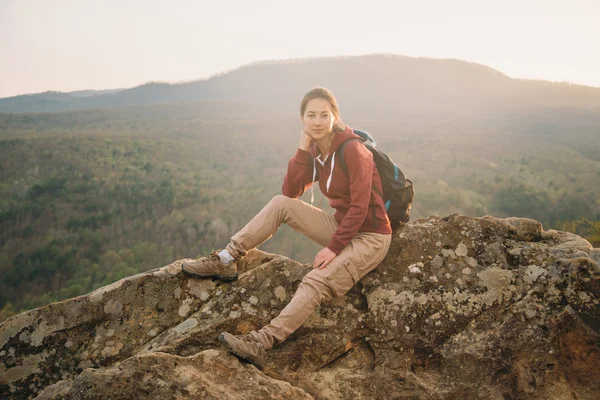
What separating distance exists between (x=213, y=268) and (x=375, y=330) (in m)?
1.62

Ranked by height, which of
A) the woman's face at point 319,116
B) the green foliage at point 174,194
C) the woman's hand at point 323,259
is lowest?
the green foliage at point 174,194

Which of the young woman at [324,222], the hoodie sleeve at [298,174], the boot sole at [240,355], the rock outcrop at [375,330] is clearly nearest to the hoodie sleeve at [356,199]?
the young woman at [324,222]

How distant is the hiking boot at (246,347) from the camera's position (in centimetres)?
275

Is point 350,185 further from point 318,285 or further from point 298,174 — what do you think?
point 318,285

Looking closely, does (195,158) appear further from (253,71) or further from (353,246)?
(253,71)

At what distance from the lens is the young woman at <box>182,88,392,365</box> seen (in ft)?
10.3

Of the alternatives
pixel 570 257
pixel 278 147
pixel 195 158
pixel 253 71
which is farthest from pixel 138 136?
pixel 253 71

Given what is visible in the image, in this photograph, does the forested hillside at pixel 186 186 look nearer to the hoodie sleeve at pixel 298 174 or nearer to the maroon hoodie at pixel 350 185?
the hoodie sleeve at pixel 298 174

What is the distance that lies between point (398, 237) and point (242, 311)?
5.55 feet

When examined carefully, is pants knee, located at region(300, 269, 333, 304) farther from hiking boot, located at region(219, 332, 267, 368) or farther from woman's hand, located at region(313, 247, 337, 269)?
hiking boot, located at region(219, 332, 267, 368)

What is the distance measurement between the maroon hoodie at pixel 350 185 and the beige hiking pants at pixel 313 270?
121 millimetres

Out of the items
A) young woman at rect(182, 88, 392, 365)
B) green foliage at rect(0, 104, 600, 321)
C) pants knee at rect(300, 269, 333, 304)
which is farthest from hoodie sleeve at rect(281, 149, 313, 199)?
green foliage at rect(0, 104, 600, 321)

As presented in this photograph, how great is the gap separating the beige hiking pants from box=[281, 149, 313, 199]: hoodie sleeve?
272 millimetres

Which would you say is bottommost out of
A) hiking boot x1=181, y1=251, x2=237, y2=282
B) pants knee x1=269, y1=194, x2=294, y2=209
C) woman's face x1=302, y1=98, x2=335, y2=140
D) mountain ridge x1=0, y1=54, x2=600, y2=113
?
hiking boot x1=181, y1=251, x2=237, y2=282
